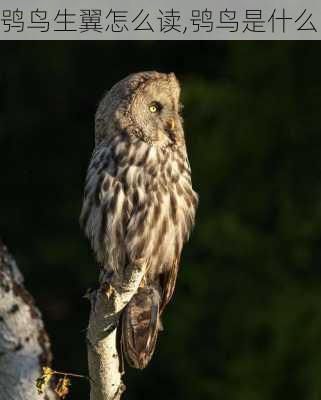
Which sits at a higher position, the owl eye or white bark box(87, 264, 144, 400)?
the owl eye

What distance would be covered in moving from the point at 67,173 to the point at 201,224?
1.26 meters

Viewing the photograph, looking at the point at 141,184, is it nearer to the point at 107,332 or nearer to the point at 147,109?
the point at 147,109

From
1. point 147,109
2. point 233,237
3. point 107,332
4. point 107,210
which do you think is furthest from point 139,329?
point 233,237

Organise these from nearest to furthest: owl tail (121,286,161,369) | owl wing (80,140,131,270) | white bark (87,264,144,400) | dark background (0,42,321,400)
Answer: white bark (87,264,144,400) < owl tail (121,286,161,369) < owl wing (80,140,131,270) < dark background (0,42,321,400)

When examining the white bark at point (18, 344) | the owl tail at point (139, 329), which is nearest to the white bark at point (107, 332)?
the owl tail at point (139, 329)

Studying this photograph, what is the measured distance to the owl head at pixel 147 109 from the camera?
11.4 ft

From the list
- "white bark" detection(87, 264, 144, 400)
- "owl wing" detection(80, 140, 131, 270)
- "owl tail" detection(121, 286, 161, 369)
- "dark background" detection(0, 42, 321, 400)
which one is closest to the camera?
"white bark" detection(87, 264, 144, 400)

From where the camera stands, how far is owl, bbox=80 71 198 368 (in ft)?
11.2

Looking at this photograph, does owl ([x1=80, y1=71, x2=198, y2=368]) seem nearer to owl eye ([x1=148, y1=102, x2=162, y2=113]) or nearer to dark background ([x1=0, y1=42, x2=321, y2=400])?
owl eye ([x1=148, y1=102, x2=162, y2=113])

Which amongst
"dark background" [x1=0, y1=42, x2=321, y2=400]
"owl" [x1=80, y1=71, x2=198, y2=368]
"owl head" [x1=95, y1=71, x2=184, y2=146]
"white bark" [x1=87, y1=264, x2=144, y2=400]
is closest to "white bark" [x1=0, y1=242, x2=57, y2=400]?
"owl" [x1=80, y1=71, x2=198, y2=368]

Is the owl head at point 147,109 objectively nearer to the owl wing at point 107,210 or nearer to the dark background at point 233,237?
the owl wing at point 107,210

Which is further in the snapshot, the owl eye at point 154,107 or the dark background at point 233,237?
the dark background at point 233,237

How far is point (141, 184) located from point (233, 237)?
2.64 metres

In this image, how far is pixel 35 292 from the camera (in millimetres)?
6988
